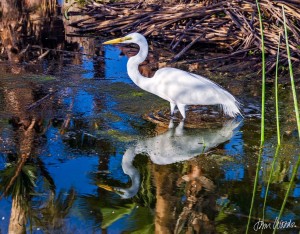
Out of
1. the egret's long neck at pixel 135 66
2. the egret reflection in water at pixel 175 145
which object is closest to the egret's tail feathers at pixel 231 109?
the egret reflection in water at pixel 175 145

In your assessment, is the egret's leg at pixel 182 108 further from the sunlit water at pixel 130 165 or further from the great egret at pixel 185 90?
the sunlit water at pixel 130 165

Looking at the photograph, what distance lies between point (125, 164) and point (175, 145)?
820mm

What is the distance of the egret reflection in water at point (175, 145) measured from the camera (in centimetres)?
600

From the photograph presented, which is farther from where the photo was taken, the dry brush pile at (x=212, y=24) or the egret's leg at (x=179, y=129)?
the dry brush pile at (x=212, y=24)

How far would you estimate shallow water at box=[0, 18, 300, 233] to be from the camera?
484cm

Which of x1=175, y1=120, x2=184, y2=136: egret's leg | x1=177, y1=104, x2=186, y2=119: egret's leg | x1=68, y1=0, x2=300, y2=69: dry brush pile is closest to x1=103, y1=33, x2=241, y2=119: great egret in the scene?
x1=177, y1=104, x2=186, y2=119: egret's leg

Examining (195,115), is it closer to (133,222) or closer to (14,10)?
(133,222)

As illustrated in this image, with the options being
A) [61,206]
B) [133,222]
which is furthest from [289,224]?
[61,206]

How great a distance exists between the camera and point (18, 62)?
34.4 ft

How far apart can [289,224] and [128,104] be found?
3.84m

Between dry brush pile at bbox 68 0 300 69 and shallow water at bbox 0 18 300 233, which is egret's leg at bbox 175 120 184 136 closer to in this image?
shallow water at bbox 0 18 300 233

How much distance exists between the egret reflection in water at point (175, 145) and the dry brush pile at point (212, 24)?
3.33 meters

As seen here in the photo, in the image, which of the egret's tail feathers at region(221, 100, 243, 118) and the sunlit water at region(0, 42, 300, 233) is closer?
the sunlit water at region(0, 42, 300, 233)

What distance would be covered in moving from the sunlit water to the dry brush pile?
9.96 ft
